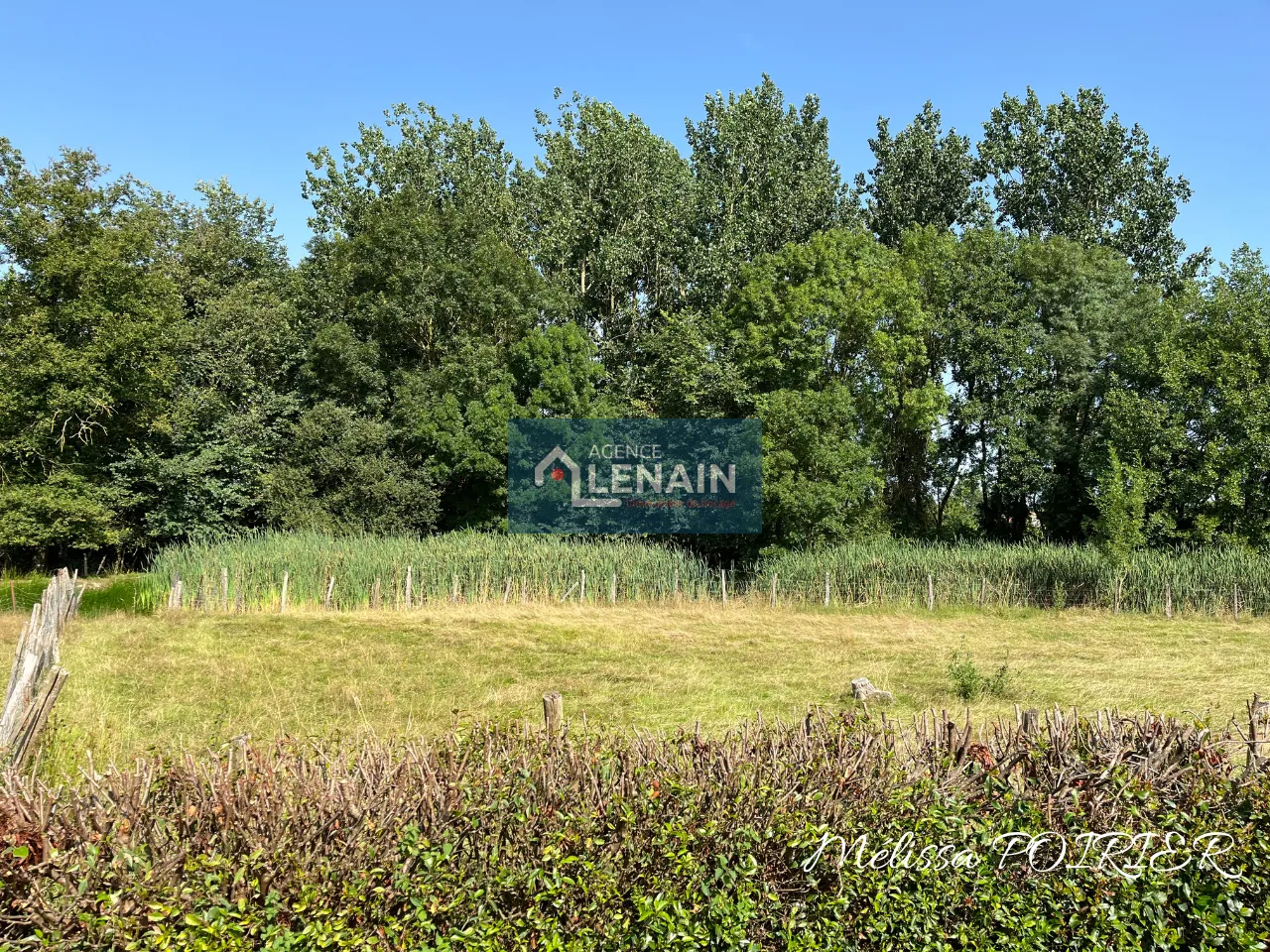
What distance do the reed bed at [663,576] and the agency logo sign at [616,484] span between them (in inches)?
99.0

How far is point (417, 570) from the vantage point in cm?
1927

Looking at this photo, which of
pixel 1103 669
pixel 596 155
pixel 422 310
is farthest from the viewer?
pixel 596 155

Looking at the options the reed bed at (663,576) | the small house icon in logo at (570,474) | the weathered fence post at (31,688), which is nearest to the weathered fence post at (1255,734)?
the weathered fence post at (31,688)

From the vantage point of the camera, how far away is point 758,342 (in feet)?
79.5

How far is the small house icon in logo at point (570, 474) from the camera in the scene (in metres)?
24.4

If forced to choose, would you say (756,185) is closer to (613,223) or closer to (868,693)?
(613,223)

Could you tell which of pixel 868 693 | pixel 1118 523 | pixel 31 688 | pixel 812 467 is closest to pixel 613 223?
pixel 812 467

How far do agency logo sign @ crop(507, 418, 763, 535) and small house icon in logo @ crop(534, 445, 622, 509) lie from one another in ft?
0.09

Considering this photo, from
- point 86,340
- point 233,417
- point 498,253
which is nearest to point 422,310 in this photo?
point 498,253

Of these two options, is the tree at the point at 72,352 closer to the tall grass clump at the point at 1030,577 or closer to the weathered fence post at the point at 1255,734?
the tall grass clump at the point at 1030,577

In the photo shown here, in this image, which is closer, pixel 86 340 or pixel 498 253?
pixel 86 340

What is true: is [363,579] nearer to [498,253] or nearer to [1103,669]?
[498,253]

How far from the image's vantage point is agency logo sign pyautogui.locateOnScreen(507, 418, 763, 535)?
24250 millimetres

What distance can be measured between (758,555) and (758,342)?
5.89 m
